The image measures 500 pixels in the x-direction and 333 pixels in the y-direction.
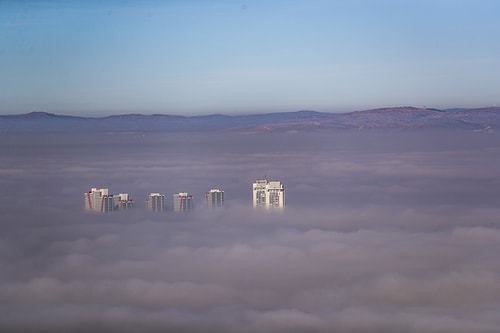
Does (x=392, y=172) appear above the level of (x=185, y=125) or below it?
below

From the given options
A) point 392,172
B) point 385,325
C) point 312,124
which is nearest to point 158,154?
point 312,124

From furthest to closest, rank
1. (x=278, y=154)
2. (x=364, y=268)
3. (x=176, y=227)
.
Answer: (x=278, y=154), (x=176, y=227), (x=364, y=268)

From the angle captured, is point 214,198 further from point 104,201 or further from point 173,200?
point 104,201

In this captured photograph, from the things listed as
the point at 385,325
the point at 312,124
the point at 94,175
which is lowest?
the point at 385,325

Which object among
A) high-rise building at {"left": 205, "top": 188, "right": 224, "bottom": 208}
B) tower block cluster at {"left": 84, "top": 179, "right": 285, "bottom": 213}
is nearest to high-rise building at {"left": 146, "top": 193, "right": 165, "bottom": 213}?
tower block cluster at {"left": 84, "top": 179, "right": 285, "bottom": 213}

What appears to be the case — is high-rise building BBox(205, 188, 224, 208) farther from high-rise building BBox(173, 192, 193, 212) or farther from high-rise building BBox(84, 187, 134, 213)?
high-rise building BBox(84, 187, 134, 213)

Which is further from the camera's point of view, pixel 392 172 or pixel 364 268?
pixel 392 172

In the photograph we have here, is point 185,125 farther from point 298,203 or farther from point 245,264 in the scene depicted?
point 245,264
